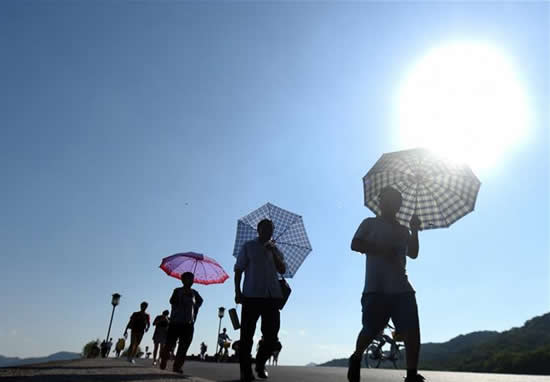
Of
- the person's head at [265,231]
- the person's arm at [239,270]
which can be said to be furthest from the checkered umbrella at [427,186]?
the person's arm at [239,270]

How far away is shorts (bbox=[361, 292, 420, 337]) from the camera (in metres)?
3.90

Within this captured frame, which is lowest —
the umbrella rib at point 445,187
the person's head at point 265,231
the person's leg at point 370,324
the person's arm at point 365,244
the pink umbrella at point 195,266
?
the person's leg at point 370,324

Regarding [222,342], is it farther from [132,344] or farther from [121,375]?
[121,375]

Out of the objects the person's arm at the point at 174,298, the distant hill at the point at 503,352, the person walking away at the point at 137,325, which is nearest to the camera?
the person's arm at the point at 174,298

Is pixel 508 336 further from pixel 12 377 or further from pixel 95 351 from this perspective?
pixel 12 377

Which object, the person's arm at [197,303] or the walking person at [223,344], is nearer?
the person's arm at [197,303]

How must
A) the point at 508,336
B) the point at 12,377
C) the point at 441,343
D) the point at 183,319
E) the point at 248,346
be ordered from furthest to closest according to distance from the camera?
the point at 441,343 < the point at 508,336 < the point at 183,319 < the point at 248,346 < the point at 12,377

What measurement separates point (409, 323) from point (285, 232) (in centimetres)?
478

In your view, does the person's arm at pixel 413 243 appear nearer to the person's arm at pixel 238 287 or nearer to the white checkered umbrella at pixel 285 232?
the person's arm at pixel 238 287

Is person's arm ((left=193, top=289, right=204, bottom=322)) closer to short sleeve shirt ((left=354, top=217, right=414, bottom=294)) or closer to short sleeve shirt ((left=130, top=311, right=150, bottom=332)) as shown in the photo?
short sleeve shirt ((left=354, top=217, right=414, bottom=294))

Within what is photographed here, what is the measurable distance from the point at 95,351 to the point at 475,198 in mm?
26581

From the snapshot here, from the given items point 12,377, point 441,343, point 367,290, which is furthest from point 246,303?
point 441,343

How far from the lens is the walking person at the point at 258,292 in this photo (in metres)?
4.96

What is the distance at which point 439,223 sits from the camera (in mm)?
5152
